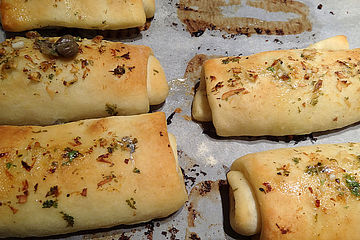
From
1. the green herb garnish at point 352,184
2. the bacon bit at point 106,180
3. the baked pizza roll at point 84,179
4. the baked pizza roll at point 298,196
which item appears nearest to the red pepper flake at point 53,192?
the baked pizza roll at point 84,179

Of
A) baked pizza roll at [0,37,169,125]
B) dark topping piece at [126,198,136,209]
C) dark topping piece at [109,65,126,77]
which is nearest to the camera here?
dark topping piece at [126,198,136,209]

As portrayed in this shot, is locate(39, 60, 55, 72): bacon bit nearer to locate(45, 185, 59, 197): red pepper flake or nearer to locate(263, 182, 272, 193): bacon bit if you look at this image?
locate(45, 185, 59, 197): red pepper flake

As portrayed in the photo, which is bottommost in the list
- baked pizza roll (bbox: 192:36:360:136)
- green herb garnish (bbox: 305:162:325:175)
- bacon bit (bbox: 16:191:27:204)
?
bacon bit (bbox: 16:191:27:204)

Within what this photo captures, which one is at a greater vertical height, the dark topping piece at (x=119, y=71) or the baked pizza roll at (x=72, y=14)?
the baked pizza roll at (x=72, y=14)

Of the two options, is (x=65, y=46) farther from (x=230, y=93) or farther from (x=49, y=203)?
(x=230, y=93)

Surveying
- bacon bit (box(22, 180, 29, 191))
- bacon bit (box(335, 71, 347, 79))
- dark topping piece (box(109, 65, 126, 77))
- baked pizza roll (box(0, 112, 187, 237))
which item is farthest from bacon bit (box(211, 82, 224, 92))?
bacon bit (box(22, 180, 29, 191))

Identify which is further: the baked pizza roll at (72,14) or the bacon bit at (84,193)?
the baked pizza roll at (72,14)

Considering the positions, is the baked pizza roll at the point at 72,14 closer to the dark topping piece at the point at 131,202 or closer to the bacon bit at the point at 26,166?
the bacon bit at the point at 26,166
